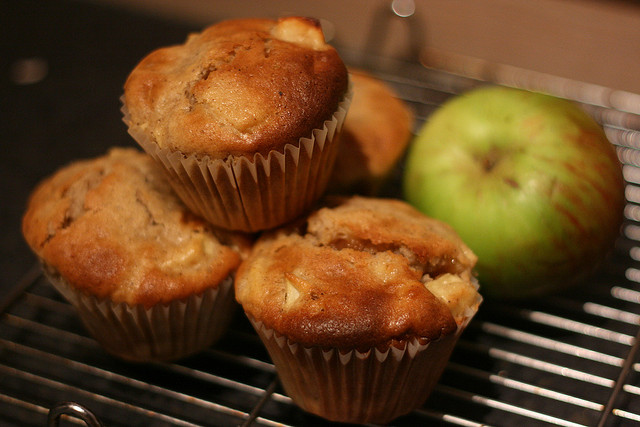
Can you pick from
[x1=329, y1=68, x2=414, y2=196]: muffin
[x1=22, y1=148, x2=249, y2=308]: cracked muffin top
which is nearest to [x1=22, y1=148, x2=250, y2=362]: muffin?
[x1=22, y1=148, x2=249, y2=308]: cracked muffin top

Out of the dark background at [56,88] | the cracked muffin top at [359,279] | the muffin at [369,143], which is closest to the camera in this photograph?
the cracked muffin top at [359,279]

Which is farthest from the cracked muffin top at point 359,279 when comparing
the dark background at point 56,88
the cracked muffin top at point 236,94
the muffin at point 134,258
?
the dark background at point 56,88

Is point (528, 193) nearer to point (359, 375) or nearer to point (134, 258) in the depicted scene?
point (359, 375)

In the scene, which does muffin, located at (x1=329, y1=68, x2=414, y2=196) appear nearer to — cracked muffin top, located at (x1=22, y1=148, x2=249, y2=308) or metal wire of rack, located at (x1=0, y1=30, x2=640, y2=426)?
cracked muffin top, located at (x1=22, y1=148, x2=249, y2=308)

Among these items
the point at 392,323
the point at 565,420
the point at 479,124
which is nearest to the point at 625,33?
the point at 479,124

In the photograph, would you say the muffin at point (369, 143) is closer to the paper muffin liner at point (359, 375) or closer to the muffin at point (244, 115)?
the muffin at point (244, 115)

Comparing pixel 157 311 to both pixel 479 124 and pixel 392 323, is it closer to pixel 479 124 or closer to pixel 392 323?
pixel 392 323

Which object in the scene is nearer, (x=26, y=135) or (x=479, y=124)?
(x=479, y=124)
